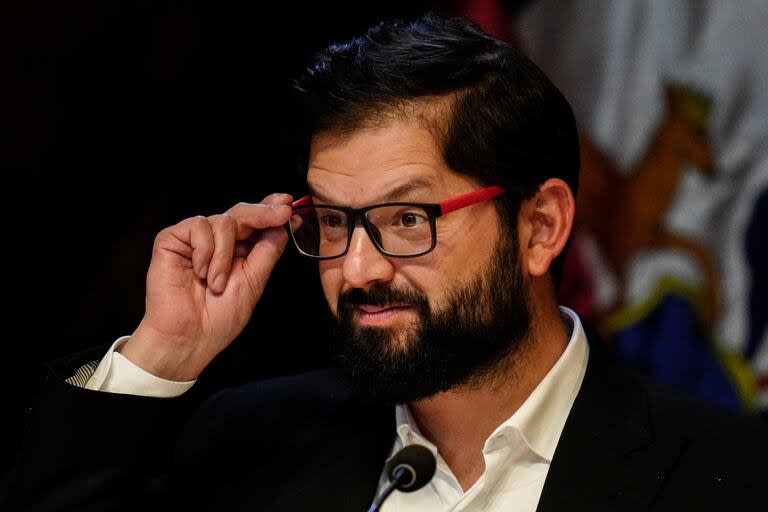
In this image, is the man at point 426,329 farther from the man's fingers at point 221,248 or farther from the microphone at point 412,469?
the microphone at point 412,469

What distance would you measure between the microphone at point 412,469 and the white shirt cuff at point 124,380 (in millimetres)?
576

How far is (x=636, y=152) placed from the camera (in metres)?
3.69

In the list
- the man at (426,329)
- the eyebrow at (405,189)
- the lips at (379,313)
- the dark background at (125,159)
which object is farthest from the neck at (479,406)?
the dark background at (125,159)

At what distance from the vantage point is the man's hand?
2.26m

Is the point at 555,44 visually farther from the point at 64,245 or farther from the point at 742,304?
the point at 64,245

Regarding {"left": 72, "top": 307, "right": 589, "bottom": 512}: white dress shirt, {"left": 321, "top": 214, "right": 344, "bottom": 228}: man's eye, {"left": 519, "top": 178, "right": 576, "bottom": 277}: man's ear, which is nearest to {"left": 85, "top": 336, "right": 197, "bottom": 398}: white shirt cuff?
{"left": 72, "top": 307, "right": 589, "bottom": 512}: white dress shirt

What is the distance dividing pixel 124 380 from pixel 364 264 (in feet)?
2.07

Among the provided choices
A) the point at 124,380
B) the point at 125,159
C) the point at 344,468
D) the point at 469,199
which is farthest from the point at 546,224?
the point at 125,159

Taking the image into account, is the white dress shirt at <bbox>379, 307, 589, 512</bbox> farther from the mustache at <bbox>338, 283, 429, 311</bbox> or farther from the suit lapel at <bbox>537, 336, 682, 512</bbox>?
the mustache at <bbox>338, 283, 429, 311</bbox>

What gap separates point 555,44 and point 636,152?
0.54 metres

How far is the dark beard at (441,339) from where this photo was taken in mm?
2107

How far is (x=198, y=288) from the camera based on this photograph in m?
2.34

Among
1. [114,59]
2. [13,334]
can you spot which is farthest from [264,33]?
[13,334]

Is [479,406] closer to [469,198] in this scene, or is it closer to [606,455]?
[606,455]
